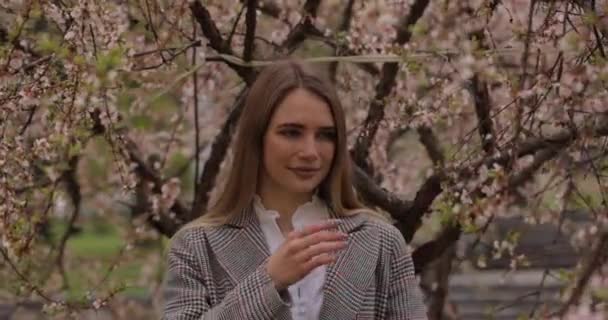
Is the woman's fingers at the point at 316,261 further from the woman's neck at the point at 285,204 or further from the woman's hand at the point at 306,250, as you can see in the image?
the woman's neck at the point at 285,204

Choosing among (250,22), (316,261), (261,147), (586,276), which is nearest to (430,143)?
(250,22)

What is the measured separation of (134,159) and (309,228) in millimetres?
1999

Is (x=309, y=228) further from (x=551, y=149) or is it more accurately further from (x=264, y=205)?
(x=551, y=149)

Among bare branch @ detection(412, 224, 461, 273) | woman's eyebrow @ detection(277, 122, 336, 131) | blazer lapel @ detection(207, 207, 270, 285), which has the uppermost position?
woman's eyebrow @ detection(277, 122, 336, 131)

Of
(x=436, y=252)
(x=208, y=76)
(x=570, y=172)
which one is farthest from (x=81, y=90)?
(x=208, y=76)

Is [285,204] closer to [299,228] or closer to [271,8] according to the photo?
[299,228]

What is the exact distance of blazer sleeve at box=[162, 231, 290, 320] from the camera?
2.25 m

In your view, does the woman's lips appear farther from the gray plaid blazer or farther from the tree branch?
the tree branch

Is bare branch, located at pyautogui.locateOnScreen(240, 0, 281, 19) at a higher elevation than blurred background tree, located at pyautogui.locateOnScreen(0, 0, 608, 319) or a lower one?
higher

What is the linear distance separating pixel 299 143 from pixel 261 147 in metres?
0.12

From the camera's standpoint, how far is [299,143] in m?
2.45

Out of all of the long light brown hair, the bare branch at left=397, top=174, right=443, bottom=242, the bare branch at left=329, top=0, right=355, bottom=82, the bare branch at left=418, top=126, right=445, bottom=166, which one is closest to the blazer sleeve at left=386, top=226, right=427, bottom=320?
the long light brown hair

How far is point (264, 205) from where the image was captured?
254 centimetres

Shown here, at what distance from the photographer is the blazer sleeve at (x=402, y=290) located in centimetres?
247
